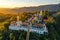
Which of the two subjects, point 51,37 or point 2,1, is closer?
point 51,37

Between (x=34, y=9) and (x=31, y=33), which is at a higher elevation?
(x=34, y=9)

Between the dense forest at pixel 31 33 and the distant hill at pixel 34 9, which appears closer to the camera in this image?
the dense forest at pixel 31 33

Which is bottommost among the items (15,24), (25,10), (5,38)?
(5,38)

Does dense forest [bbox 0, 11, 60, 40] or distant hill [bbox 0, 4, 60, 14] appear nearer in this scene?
dense forest [bbox 0, 11, 60, 40]

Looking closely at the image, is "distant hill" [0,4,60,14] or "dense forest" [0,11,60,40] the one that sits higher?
"distant hill" [0,4,60,14]

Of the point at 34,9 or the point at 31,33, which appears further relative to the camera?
the point at 34,9

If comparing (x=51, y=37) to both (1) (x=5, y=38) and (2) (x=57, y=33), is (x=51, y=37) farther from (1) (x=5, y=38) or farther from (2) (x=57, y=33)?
(1) (x=5, y=38)

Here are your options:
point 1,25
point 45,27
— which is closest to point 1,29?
point 1,25

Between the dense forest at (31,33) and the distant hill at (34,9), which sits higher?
the distant hill at (34,9)
